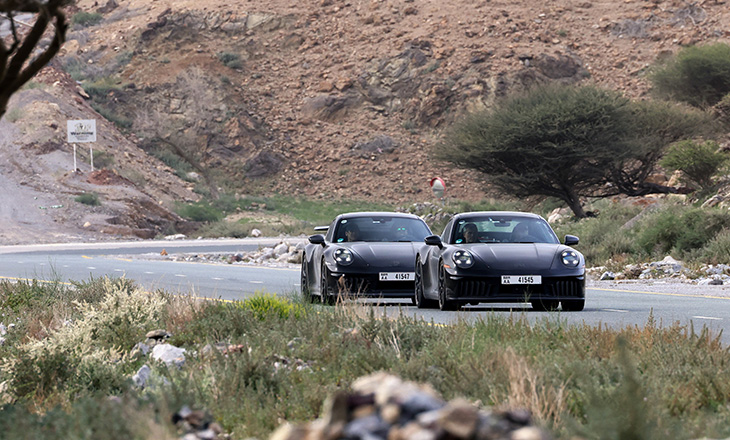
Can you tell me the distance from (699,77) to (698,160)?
82.2 feet

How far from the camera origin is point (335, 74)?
82.4 m

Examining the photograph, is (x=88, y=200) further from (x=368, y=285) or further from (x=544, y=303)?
(x=544, y=303)

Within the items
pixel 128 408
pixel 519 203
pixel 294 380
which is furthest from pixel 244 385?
pixel 519 203

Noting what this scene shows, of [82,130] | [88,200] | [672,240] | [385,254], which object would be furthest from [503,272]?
[82,130]

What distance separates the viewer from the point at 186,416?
5711mm

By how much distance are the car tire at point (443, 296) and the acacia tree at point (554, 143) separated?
1247 inches

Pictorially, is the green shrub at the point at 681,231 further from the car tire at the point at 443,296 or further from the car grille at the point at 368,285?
the car tire at the point at 443,296

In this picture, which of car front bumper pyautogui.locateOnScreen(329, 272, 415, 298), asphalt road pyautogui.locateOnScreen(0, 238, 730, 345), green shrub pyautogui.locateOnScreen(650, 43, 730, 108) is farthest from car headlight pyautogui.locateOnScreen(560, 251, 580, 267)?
green shrub pyautogui.locateOnScreen(650, 43, 730, 108)

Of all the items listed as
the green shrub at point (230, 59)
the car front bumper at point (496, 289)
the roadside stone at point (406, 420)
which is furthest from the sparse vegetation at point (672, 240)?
the green shrub at point (230, 59)

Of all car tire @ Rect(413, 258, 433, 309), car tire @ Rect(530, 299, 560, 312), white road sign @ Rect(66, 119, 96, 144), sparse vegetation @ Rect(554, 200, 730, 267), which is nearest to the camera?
car tire @ Rect(530, 299, 560, 312)

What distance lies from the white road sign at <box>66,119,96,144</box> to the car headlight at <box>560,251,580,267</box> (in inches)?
1926

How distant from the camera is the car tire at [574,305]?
16016 millimetres

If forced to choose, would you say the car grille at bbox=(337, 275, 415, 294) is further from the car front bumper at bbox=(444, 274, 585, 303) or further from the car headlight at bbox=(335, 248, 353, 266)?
the car front bumper at bbox=(444, 274, 585, 303)

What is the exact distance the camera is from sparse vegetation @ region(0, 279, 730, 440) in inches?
241
